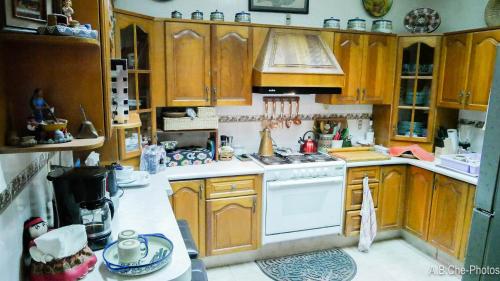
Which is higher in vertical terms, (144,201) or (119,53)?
(119,53)

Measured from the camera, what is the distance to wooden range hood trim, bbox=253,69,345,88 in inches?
116

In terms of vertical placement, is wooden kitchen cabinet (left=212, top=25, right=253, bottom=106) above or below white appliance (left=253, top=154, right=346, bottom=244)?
above

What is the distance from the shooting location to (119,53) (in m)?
2.59

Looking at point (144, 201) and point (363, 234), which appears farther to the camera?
point (363, 234)

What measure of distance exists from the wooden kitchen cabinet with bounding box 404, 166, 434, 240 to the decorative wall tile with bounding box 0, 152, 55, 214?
3.00 meters

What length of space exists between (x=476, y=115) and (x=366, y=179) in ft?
4.08

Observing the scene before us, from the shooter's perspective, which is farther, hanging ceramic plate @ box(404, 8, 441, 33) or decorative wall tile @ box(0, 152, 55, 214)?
hanging ceramic plate @ box(404, 8, 441, 33)

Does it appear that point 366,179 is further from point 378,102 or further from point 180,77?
point 180,77

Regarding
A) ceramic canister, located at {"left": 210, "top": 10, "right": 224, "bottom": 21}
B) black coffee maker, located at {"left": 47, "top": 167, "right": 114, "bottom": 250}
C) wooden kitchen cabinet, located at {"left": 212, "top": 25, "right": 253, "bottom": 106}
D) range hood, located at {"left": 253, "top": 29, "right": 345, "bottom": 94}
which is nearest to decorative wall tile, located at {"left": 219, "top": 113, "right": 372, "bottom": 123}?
wooden kitchen cabinet, located at {"left": 212, "top": 25, "right": 253, "bottom": 106}

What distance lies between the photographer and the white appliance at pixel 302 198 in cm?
Result: 301

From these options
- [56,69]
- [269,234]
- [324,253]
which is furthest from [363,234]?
[56,69]

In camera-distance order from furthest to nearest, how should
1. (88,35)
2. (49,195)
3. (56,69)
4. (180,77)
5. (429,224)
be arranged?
(429,224) < (180,77) < (49,195) < (56,69) < (88,35)

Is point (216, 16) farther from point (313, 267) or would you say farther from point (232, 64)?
point (313, 267)

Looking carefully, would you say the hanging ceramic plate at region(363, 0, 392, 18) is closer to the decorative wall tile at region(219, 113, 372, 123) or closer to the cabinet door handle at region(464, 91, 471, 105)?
the decorative wall tile at region(219, 113, 372, 123)
